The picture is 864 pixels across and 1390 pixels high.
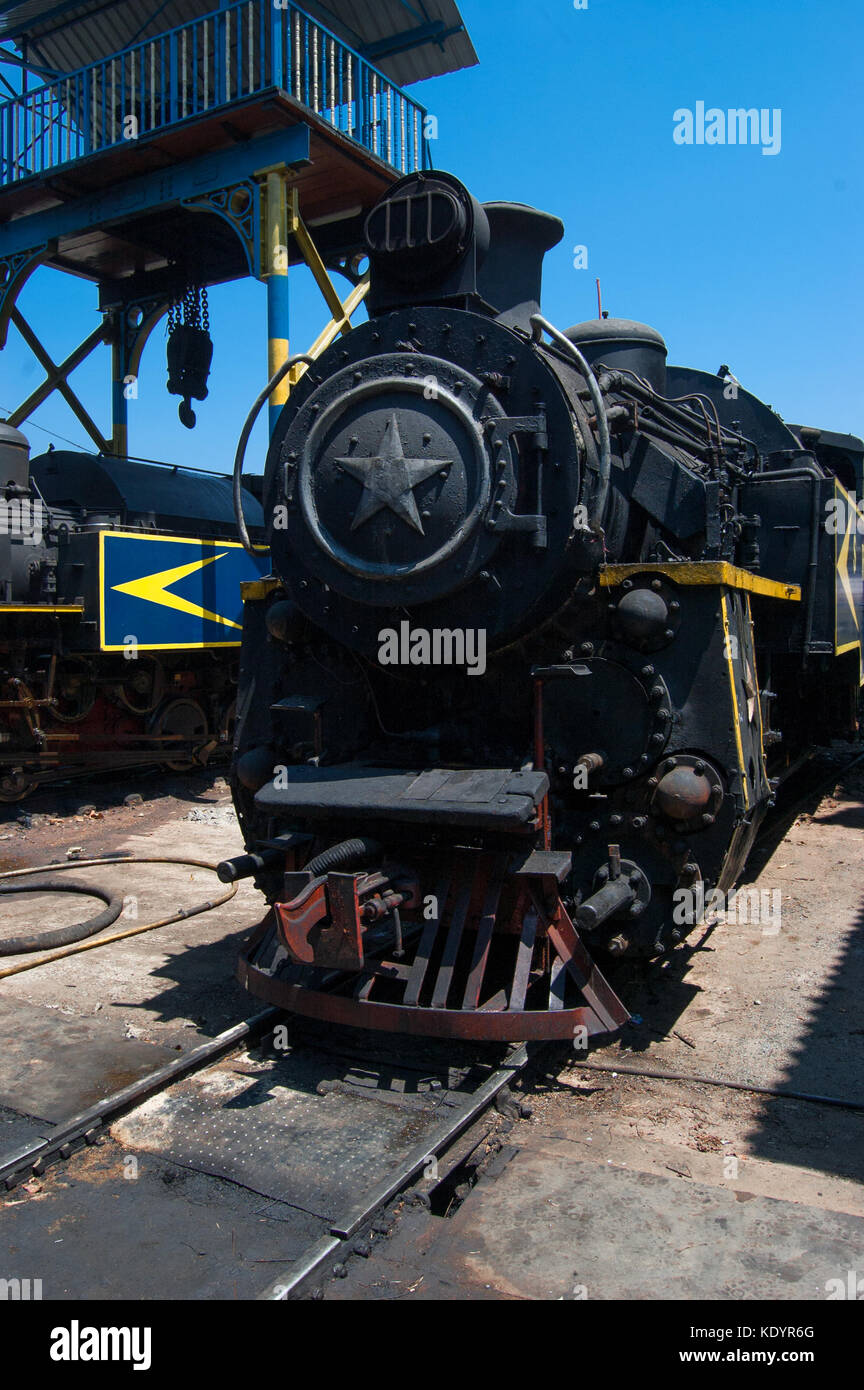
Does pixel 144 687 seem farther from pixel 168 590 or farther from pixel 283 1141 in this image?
pixel 283 1141

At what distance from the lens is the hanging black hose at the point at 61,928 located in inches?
228

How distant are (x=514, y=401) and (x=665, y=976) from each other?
10.1 ft

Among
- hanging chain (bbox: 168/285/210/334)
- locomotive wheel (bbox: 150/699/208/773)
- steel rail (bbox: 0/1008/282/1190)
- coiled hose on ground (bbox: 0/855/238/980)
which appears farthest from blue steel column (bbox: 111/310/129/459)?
steel rail (bbox: 0/1008/282/1190)

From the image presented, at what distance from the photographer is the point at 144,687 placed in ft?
36.6

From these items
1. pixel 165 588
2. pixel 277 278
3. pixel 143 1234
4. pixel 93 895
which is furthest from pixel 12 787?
pixel 143 1234

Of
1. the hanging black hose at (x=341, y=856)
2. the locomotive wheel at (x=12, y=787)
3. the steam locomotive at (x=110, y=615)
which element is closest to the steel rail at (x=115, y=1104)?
→ the hanging black hose at (x=341, y=856)

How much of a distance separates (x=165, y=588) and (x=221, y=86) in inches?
207

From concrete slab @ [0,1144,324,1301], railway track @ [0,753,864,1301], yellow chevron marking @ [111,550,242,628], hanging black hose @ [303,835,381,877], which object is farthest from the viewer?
yellow chevron marking @ [111,550,242,628]

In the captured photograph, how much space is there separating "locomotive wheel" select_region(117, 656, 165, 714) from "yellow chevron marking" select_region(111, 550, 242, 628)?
721mm

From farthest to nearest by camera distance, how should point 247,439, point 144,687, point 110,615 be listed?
point 144,687
point 110,615
point 247,439

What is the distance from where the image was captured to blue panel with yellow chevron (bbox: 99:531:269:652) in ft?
32.2

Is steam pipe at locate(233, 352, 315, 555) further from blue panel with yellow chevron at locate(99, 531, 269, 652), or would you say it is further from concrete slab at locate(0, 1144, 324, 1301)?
blue panel with yellow chevron at locate(99, 531, 269, 652)

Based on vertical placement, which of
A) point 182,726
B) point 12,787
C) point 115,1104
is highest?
point 182,726
